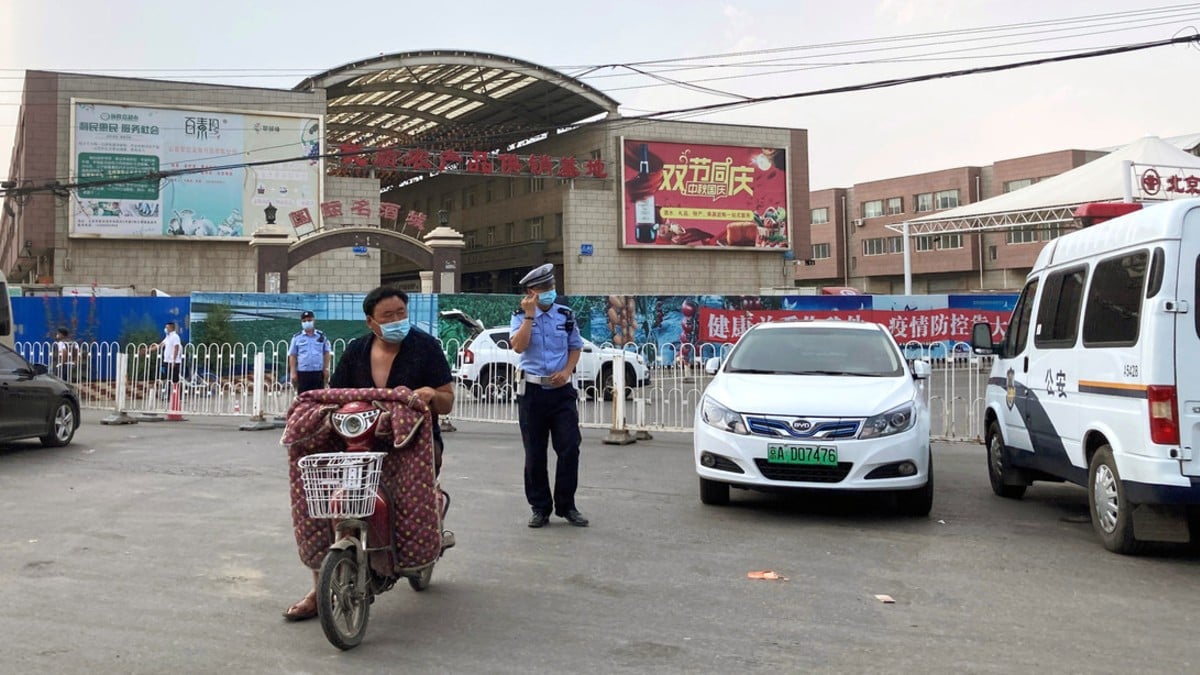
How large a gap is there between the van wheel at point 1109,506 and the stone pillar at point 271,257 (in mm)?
24271

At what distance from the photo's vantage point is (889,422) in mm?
6848

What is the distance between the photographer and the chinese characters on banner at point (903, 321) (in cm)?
2164

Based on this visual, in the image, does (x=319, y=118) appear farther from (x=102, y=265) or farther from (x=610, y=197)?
(x=610, y=197)

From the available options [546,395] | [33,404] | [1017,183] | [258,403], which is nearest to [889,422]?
[546,395]

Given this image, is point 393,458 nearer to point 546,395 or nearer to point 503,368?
point 546,395

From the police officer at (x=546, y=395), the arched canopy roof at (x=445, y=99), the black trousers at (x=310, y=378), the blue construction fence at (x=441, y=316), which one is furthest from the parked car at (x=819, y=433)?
the arched canopy roof at (x=445, y=99)

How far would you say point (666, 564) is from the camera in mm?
5879

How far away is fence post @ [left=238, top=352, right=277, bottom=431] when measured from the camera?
44.6ft

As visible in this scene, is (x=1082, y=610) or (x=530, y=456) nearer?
(x=1082, y=610)

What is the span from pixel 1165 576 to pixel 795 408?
8.03ft

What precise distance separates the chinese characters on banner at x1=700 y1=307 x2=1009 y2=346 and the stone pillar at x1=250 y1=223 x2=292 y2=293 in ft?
40.3

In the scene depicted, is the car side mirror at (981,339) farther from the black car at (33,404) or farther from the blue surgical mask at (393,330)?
the black car at (33,404)

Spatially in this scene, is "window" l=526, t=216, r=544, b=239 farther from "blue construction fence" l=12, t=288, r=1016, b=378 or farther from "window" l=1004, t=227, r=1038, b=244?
"window" l=1004, t=227, r=1038, b=244

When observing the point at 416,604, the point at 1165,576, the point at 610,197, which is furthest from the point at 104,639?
the point at 610,197
